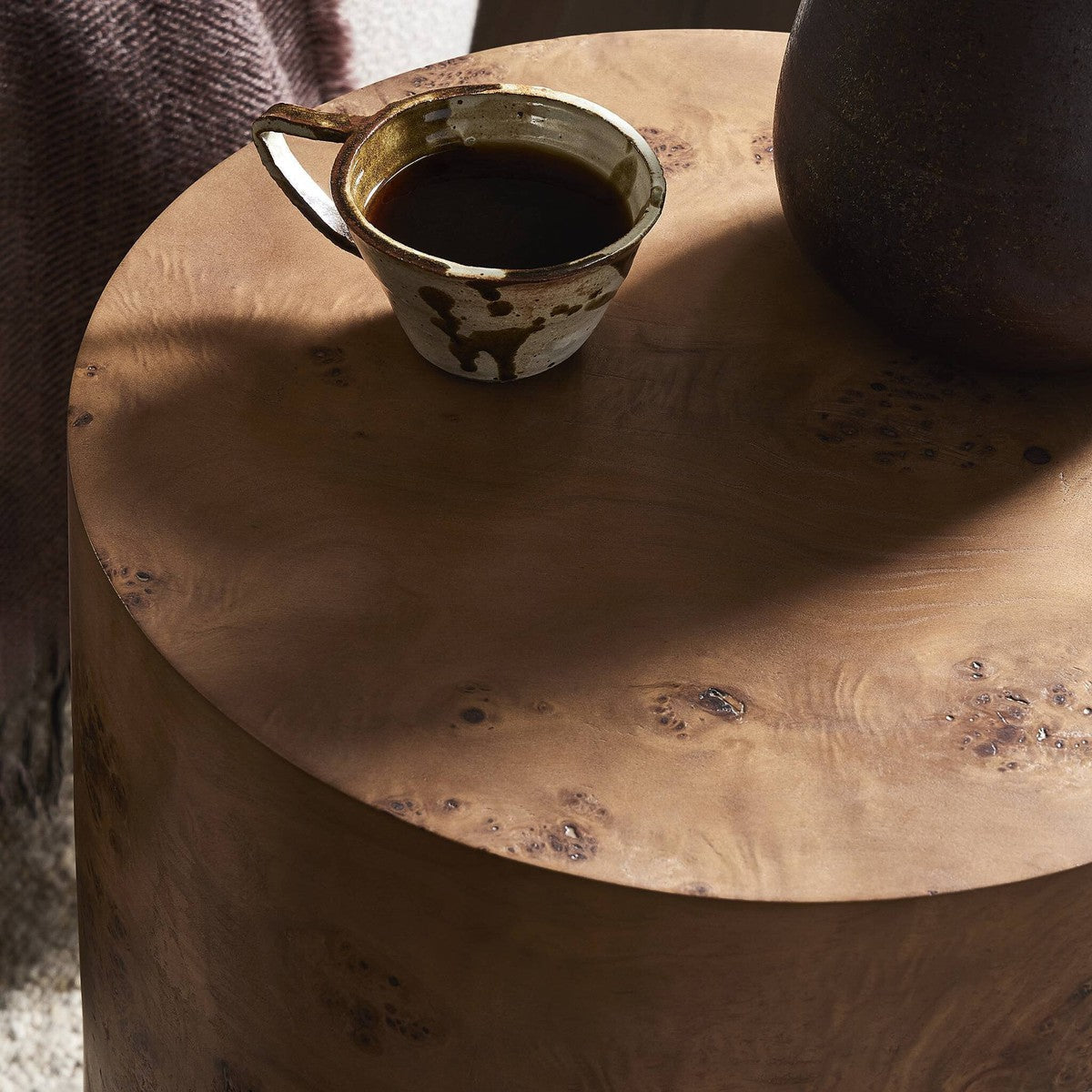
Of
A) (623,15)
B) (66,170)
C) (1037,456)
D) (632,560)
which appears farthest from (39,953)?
(623,15)

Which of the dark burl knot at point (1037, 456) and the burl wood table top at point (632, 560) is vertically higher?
the burl wood table top at point (632, 560)

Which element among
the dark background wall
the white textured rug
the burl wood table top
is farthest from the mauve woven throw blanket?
the dark background wall

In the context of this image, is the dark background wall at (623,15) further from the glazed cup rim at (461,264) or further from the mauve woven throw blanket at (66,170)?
the glazed cup rim at (461,264)

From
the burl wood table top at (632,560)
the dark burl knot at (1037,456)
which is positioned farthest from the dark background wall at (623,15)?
the dark burl knot at (1037,456)

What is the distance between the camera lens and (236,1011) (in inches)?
19.8

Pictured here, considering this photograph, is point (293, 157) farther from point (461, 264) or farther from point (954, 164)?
point (954, 164)

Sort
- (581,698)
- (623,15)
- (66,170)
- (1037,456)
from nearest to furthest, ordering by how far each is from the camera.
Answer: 1. (581,698)
2. (1037,456)
3. (66,170)
4. (623,15)

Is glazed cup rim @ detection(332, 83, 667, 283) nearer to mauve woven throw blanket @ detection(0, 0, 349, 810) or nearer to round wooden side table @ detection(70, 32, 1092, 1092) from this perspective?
round wooden side table @ detection(70, 32, 1092, 1092)

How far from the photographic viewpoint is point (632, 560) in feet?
1.59

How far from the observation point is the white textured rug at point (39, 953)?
2.92 feet

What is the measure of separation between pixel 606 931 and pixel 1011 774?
A: 15 cm

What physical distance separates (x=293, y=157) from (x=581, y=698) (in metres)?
0.28

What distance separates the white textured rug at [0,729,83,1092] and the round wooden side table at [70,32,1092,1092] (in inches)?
14.0

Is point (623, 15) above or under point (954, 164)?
under
